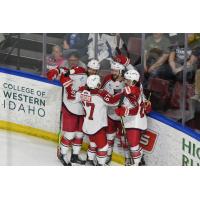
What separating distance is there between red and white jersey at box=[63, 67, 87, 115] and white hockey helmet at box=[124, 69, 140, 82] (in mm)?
380

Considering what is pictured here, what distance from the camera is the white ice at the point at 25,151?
687cm

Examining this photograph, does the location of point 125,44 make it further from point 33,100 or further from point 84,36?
point 33,100

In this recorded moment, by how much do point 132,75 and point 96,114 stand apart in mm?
456

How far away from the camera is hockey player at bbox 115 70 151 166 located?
21.5ft

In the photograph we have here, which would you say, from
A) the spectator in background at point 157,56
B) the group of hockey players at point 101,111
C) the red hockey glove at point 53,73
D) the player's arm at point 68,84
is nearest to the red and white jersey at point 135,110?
the group of hockey players at point 101,111

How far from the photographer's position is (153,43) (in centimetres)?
663

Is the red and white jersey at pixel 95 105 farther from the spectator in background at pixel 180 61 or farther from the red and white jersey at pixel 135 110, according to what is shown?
the spectator in background at pixel 180 61

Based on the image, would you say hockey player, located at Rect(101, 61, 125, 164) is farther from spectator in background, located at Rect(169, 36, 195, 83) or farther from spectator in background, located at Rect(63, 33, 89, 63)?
spectator in background, located at Rect(169, 36, 195, 83)

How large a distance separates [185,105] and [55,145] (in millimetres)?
1195

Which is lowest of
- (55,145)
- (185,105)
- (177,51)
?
(55,145)

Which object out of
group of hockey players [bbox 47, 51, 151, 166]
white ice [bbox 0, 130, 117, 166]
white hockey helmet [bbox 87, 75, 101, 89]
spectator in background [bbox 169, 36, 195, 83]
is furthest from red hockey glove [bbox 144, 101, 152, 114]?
white ice [bbox 0, 130, 117, 166]

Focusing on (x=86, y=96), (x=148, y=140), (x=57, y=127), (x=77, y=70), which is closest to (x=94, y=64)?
(x=77, y=70)

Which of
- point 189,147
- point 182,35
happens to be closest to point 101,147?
point 189,147

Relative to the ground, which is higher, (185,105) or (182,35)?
(182,35)
